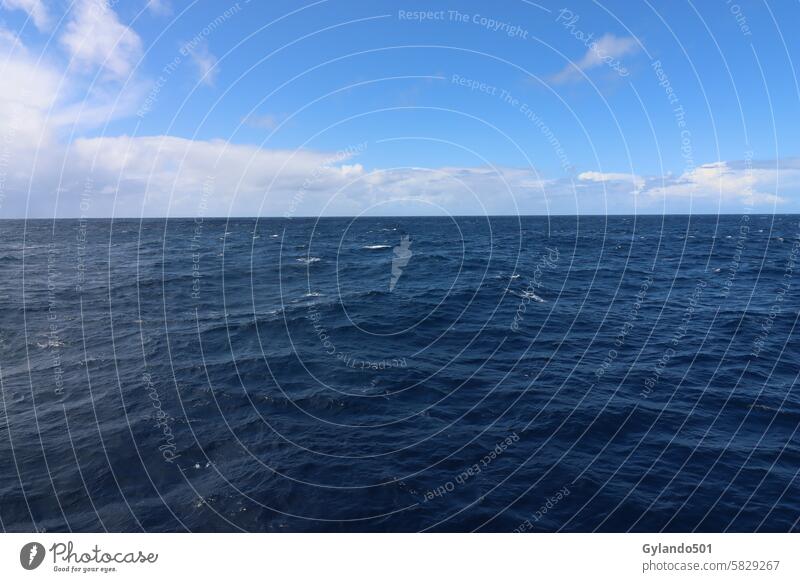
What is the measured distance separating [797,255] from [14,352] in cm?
10197

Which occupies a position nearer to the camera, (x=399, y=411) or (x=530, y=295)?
(x=399, y=411)

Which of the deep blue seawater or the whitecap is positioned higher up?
the whitecap

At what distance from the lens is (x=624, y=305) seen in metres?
38.9

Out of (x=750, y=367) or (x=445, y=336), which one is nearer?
(x=750, y=367)

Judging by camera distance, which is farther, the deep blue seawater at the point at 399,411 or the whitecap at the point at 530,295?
the whitecap at the point at 530,295

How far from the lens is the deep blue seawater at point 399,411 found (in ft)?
44.9

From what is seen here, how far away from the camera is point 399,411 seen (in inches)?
788

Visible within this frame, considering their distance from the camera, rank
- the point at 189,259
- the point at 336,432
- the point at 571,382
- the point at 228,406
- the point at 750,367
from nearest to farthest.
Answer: the point at 336,432
the point at 228,406
the point at 571,382
the point at 750,367
the point at 189,259

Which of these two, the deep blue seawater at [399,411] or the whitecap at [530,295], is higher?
the whitecap at [530,295]

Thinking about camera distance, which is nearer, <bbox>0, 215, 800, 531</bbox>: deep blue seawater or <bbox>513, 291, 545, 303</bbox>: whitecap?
<bbox>0, 215, 800, 531</bbox>: deep blue seawater

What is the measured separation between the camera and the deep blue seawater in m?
13.7

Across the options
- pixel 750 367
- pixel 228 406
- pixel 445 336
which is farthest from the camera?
pixel 445 336
